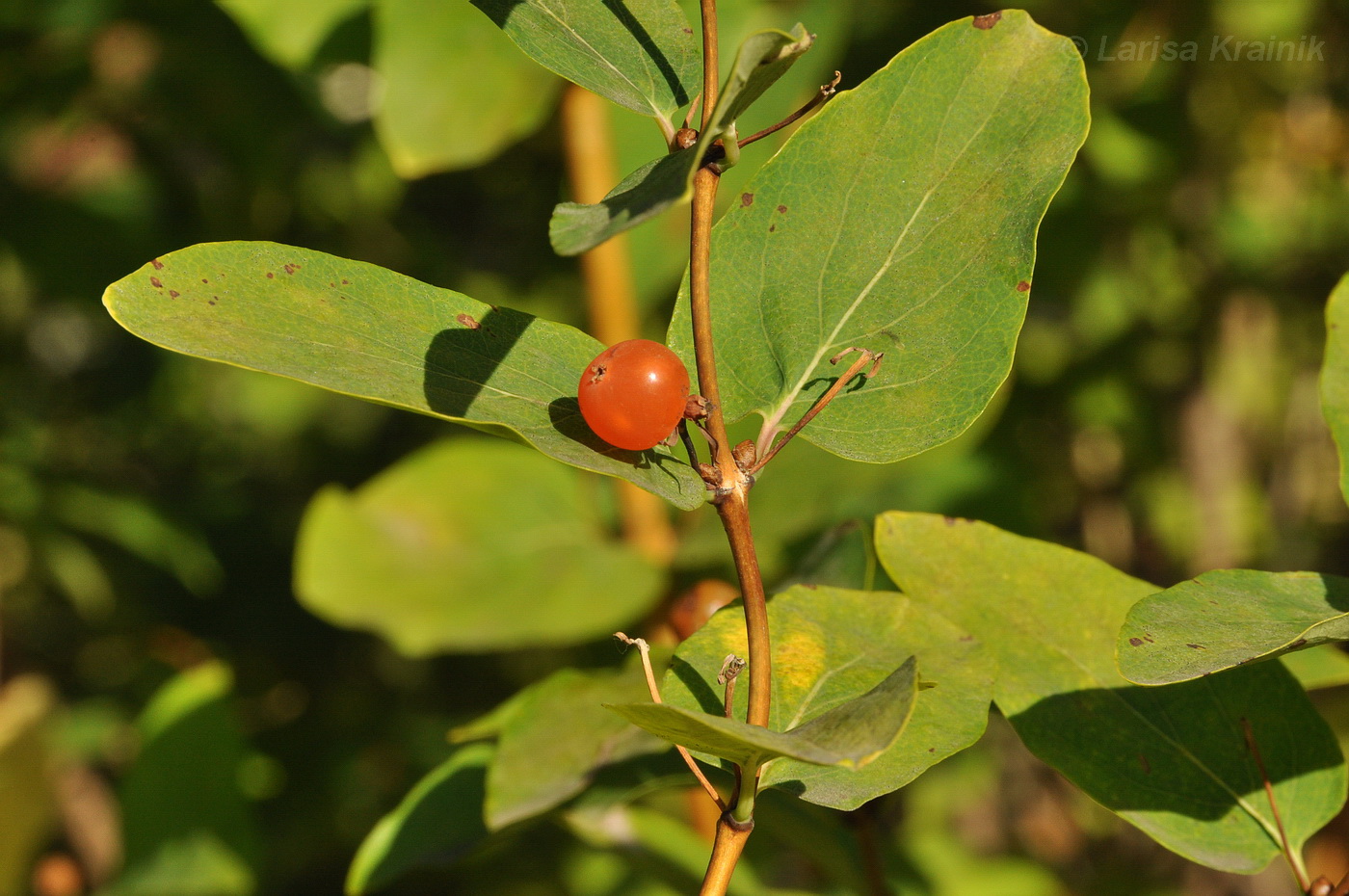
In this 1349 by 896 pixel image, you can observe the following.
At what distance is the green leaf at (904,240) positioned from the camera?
393 mm

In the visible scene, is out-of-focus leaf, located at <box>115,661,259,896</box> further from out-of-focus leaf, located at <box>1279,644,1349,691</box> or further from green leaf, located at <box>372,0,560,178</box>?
out-of-focus leaf, located at <box>1279,644,1349,691</box>

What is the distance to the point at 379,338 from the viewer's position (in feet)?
1.18

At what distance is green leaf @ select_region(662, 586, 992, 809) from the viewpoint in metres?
0.38

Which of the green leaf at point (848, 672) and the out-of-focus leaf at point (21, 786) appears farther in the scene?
the out-of-focus leaf at point (21, 786)

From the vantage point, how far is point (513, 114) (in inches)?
34.9

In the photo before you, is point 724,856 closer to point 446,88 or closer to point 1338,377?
point 1338,377

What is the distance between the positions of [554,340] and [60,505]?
1356 mm

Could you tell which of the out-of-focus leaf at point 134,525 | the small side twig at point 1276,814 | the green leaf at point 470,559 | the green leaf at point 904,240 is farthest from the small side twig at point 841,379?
the out-of-focus leaf at point 134,525

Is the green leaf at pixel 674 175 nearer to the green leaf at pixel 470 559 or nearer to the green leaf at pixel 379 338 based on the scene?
the green leaf at pixel 379 338

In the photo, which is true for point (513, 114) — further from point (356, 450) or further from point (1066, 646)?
point (356, 450)

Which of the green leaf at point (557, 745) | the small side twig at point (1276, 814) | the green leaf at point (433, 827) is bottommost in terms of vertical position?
the green leaf at point (433, 827)

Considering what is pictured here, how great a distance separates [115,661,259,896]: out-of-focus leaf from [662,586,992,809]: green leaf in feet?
2.36

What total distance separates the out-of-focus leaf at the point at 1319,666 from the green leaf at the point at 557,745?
301 millimetres

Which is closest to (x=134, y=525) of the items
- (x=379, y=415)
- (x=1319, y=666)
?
(x=379, y=415)
